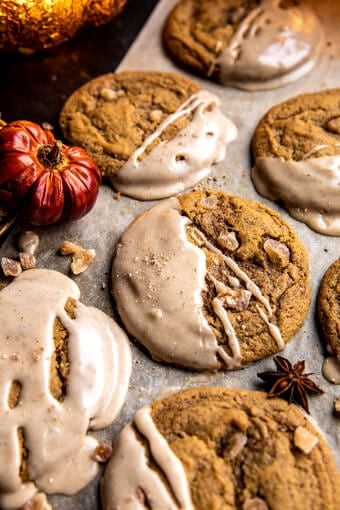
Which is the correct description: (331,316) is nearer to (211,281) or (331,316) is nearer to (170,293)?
(211,281)

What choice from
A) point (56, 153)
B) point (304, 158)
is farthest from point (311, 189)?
point (56, 153)

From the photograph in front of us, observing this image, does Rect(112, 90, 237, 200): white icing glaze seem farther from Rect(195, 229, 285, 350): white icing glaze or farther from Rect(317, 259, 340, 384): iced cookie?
Rect(317, 259, 340, 384): iced cookie

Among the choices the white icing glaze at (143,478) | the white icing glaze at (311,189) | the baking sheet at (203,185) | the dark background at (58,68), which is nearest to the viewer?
the white icing glaze at (143,478)

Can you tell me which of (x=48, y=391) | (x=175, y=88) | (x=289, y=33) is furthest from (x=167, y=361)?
(x=289, y=33)

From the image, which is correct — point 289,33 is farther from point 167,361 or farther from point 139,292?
point 167,361

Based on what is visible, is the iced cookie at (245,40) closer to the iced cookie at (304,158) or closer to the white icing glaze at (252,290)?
the iced cookie at (304,158)

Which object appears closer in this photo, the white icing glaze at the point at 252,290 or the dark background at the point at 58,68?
the white icing glaze at the point at 252,290

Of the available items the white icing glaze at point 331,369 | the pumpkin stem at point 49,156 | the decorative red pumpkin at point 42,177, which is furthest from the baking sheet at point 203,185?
the pumpkin stem at point 49,156
